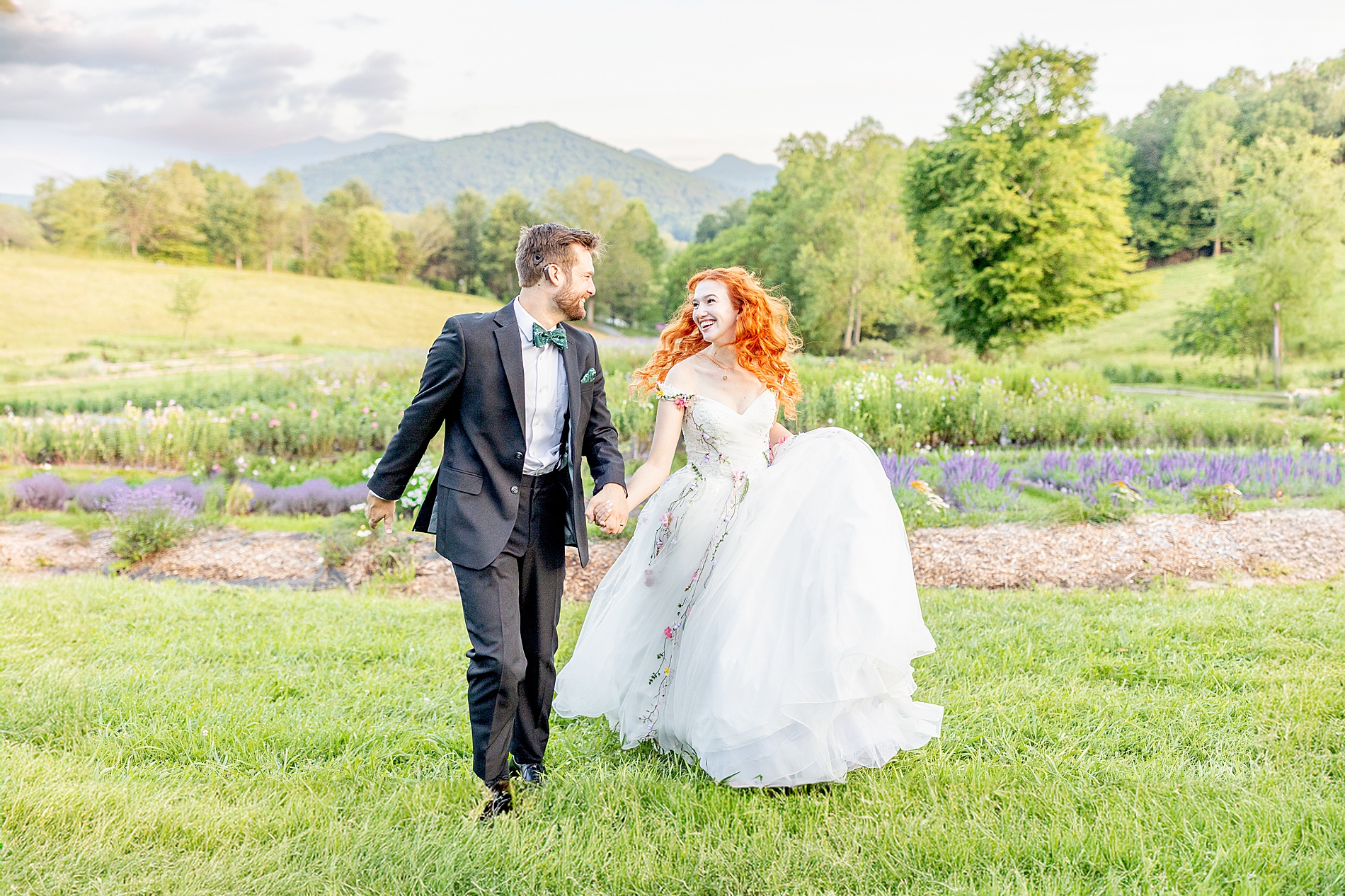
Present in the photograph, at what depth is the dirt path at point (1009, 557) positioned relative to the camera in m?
5.75

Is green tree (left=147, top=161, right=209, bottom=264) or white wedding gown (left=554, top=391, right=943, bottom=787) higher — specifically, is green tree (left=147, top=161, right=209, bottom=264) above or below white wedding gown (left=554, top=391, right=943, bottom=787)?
above

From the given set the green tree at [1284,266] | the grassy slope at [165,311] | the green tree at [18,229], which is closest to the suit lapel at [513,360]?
the grassy slope at [165,311]

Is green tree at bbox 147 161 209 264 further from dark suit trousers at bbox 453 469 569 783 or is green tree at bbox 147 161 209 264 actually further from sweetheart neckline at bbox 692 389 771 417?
dark suit trousers at bbox 453 469 569 783

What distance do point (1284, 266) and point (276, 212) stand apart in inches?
1227

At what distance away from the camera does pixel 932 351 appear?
2530cm

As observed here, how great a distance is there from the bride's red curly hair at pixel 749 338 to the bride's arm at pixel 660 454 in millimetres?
180

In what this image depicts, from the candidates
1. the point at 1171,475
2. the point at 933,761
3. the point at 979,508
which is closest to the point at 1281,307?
the point at 1171,475

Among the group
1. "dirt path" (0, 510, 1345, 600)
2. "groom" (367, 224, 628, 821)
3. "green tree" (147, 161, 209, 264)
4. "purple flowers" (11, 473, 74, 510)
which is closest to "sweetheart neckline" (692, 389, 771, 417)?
"groom" (367, 224, 628, 821)

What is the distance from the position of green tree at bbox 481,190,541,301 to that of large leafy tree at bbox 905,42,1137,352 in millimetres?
14995

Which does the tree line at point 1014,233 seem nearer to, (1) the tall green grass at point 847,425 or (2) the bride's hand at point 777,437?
(1) the tall green grass at point 847,425

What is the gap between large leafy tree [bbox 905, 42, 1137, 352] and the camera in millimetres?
18922

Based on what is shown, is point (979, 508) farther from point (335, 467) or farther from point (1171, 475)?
point (335, 467)

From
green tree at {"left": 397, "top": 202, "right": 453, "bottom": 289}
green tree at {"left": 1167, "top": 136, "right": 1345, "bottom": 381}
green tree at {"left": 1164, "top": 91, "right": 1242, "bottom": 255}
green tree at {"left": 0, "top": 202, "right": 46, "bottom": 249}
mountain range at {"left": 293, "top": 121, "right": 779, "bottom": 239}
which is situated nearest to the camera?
green tree at {"left": 0, "top": 202, "right": 46, "bottom": 249}

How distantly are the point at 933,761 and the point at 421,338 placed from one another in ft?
75.9
